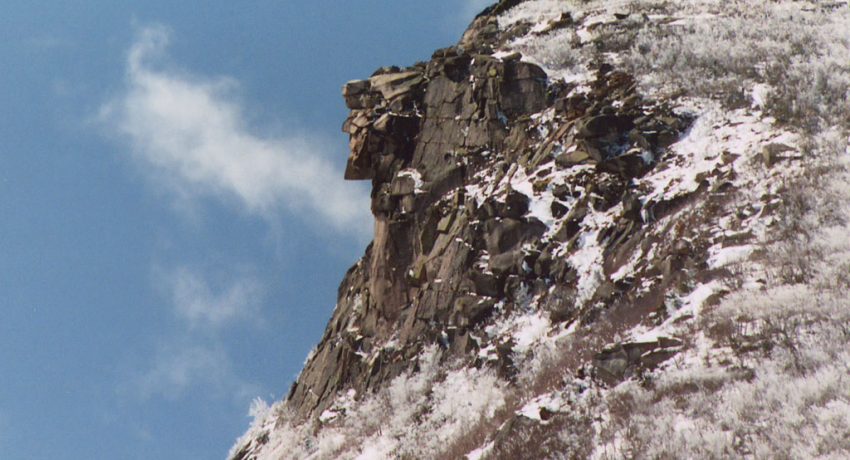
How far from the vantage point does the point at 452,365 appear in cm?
1711

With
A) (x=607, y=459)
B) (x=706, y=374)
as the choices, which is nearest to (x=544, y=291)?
(x=706, y=374)

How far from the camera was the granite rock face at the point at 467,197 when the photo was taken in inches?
706

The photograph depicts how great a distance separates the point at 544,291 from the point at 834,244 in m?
6.47

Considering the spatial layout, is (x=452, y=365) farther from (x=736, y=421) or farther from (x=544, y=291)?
(x=736, y=421)

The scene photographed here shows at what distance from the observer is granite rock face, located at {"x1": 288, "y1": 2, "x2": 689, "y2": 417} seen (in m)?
17.9

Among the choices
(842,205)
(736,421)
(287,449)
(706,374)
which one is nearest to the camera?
(736,421)

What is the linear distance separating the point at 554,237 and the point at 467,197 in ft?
12.3

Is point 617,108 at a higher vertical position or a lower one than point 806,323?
higher

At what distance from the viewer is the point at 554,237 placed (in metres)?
18.2

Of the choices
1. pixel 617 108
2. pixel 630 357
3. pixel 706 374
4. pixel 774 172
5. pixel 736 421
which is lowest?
pixel 736 421

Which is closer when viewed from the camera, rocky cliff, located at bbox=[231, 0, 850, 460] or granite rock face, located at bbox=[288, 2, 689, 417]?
rocky cliff, located at bbox=[231, 0, 850, 460]

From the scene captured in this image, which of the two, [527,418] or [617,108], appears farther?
[617,108]

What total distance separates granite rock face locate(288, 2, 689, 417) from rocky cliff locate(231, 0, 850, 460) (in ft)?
0.21

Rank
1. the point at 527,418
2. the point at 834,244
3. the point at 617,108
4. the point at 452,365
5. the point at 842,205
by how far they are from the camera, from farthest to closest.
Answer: the point at 617,108
the point at 452,365
the point at 842,205
the point at 834,244
the point at 527,418
